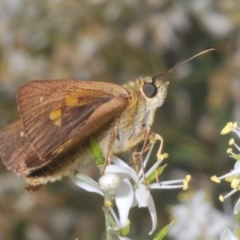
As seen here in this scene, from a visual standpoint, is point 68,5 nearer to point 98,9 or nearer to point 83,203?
point 98,9

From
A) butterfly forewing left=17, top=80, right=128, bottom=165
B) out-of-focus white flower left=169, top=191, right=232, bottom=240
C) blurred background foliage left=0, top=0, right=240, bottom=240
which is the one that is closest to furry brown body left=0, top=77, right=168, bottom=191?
butterfly forewing left=17, top=80, right=128, bottom=165

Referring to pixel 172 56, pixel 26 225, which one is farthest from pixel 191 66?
pixel 26 225

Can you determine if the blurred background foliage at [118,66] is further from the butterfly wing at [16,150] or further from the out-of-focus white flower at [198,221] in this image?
the butterfly wing at [16,150]

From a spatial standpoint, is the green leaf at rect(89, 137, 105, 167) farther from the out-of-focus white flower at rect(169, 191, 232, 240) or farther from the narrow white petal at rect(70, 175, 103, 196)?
the out-of-focus white flower at rect(169, 191, 232, 240)

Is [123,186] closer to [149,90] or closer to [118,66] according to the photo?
[149,90]

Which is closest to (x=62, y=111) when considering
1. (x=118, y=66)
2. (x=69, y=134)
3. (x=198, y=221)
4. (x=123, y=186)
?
(x=69, y=134)

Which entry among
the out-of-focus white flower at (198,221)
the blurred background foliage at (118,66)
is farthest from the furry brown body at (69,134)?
the blurred background foliage at (118,66)
